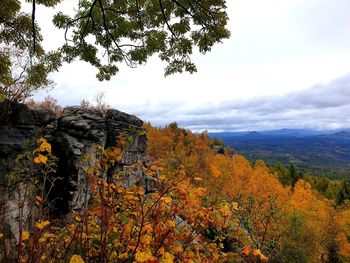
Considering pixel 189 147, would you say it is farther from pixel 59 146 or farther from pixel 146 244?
pixel 146 244

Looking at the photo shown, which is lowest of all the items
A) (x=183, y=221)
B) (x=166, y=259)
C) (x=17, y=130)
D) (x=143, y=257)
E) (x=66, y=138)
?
(x=183, y=221)

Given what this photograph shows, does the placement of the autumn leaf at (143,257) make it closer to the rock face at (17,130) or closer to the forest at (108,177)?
the forest at (108,177)

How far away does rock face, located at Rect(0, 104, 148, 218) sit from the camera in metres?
9.40

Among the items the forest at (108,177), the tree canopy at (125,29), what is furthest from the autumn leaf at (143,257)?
the tree canopy at (125,29)

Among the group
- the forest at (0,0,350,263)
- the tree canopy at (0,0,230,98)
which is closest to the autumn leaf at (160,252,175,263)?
the forest at (0,0,350,263)

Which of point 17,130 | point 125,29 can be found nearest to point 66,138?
point 17,130

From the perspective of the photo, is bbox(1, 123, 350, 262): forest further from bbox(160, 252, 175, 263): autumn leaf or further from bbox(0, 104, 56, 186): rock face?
bbox(0, 104, 56, 186): rock face

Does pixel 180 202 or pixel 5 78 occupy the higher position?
pixel 5 78

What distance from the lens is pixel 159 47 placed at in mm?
6016

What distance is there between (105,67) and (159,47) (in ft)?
5.07

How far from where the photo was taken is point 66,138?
12.9 metres

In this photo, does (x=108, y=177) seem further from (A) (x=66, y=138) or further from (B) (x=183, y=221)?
(A) (x=66, y=138)

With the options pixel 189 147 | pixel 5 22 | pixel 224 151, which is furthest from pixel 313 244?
pixel 224 151

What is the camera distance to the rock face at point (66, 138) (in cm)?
940
